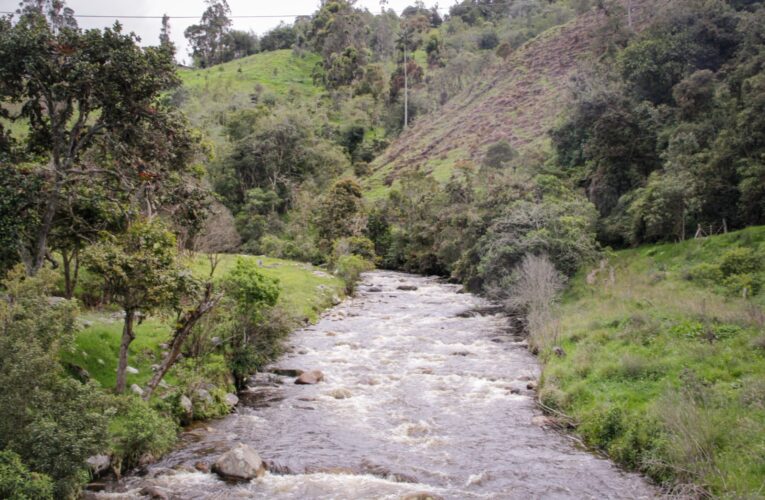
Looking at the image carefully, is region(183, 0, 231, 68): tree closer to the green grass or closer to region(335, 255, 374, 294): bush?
the green grass

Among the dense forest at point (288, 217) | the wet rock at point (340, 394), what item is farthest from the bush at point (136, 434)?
the wet rock at point (340, 394)

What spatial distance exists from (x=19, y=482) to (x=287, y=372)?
14.3 metres

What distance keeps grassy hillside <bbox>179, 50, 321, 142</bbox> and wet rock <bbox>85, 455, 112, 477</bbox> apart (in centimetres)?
8585

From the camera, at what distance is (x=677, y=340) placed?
67.8 feet

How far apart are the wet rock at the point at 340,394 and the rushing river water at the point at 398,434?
0.05 meters

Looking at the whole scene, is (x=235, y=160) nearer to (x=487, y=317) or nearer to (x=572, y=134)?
(x=572, y=134)

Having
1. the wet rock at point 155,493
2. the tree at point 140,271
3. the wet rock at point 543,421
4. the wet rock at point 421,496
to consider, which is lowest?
the wet rock at point 543,421

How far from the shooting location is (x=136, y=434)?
593 inches

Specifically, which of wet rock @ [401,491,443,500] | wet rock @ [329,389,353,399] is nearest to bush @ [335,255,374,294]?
wet rock @ [329,389,353,399]

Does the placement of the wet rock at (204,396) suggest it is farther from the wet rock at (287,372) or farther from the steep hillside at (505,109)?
the steep hillside at (505,109)

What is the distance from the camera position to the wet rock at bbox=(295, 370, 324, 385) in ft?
77.5

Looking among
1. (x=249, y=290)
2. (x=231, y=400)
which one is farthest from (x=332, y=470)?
(x=249, y=290)

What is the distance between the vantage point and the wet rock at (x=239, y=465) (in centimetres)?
1478

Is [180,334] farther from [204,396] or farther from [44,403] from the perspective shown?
[44,403]
